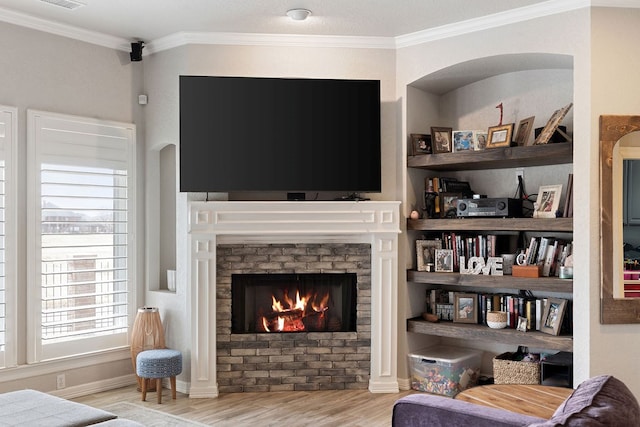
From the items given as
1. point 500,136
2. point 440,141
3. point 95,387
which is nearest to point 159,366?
point 95,387

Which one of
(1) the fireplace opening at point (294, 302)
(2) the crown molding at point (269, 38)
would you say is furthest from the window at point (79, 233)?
(1) the fireplace opening at point (294, 302)

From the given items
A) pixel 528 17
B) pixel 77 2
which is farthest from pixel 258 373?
pixel 528 17

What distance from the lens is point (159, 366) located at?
4477 millimetres

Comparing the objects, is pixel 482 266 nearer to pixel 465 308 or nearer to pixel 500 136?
pixel 465 308

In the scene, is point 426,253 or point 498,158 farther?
point 426,253

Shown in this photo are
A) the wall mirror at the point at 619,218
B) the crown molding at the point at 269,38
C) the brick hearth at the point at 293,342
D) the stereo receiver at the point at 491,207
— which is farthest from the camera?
the brick hearth at the point at 293,342

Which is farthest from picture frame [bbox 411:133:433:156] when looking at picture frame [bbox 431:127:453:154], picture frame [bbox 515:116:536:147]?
picture frame [bbox 515:116:536:147]

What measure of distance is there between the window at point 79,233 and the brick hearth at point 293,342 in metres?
0.89

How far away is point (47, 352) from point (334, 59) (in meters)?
3.12

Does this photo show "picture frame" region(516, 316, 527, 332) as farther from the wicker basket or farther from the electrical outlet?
the electrical outlet

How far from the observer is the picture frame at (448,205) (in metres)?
5.02

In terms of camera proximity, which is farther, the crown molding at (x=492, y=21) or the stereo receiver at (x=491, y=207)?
the stereo receiver at (x=491, y=207)

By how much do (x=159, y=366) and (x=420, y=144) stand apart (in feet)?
8.62

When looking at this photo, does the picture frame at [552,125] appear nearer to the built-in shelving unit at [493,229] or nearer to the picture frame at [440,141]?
the built-in shelving unit at [493,229]
